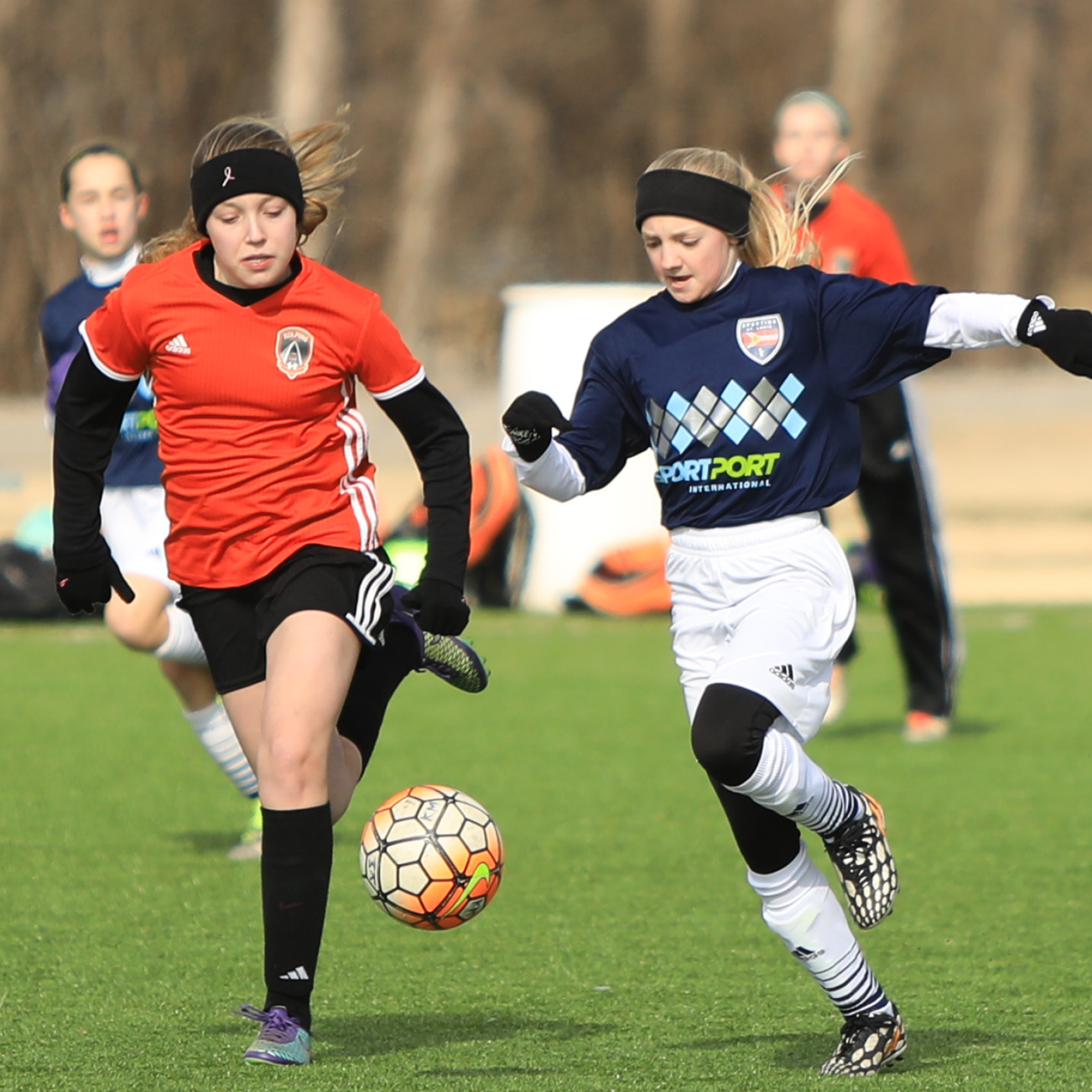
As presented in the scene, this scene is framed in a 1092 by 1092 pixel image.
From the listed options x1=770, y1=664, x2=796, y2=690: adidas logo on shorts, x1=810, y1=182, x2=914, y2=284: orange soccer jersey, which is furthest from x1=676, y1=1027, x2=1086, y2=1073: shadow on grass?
x1=810, y1=182, x2=914, y2=284: orange soccer jersey

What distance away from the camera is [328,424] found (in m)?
4.26

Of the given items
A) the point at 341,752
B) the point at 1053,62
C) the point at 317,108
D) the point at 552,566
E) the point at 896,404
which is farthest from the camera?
the point at 1053,62

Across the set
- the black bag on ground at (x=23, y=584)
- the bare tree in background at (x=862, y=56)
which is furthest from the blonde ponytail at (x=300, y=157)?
the bare tree in background at (x=862, y=56)

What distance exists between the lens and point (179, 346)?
4.18 meters

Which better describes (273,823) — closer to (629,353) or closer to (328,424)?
(328,424)

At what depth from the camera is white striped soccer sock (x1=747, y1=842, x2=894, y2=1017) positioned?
4.00 m

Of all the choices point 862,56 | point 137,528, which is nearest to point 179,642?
point 137,528

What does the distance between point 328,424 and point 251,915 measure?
5.50 feet

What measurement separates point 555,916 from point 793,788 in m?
1.70

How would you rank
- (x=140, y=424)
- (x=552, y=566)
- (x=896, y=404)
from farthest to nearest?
(x=552, y=566) < (x=896, y=404) < (x=140, y=424)

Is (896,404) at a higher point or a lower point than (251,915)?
higher

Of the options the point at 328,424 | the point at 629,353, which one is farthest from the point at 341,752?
the point at 629,353

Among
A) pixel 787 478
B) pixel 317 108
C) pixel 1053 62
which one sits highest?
pixel 1053 62

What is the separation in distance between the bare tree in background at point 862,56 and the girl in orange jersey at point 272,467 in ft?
97.3
